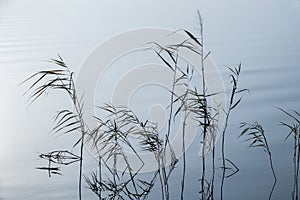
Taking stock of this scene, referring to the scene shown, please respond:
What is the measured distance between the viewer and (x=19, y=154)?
12.3 ft

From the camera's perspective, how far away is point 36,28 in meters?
8.09

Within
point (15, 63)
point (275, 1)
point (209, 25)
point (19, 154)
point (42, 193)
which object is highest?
point (275, 1)

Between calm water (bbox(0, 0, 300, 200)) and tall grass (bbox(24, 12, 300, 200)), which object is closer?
tall grass (bbox(24, 12, 300, 200))

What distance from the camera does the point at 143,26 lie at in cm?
685

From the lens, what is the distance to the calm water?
3.25m

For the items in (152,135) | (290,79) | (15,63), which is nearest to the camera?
(152,135)

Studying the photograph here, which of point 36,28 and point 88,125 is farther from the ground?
point 36,28

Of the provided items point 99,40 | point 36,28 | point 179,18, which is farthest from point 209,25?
point 36,28

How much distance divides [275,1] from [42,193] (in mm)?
6292

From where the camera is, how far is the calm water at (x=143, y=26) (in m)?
3.25

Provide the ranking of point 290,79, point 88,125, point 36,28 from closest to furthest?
1. point 88,125
2. point 290,79
3. point 36,28

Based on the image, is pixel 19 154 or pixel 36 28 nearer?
pixel 19 154

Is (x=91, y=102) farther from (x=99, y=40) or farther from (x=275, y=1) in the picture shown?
(x=275, y=1)

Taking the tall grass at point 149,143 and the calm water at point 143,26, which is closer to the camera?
the tall grass at point 149,143
